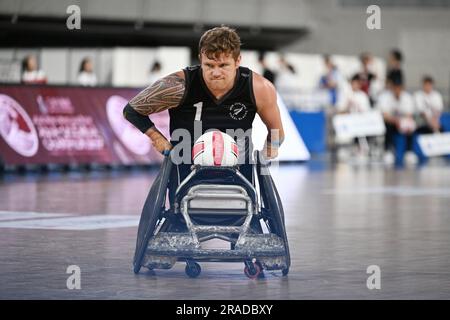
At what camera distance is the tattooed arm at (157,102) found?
31.2 feet

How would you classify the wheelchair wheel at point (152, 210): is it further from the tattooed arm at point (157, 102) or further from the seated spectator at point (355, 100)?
the seated spectator at point (355, 100)

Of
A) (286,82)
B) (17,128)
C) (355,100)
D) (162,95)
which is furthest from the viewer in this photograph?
(286,82)

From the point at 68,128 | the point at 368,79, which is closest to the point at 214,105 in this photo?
the point at 68,128

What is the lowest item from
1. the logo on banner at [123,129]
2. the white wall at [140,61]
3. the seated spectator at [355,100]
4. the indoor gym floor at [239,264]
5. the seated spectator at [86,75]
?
the indoor gym floor at [239,264]

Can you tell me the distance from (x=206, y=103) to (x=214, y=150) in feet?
1.79

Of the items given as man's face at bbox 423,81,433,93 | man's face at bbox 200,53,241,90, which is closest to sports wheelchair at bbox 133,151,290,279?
man's face at bbox 200,53,241,90

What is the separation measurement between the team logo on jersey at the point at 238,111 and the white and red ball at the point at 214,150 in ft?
1.15

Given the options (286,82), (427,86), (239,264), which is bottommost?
(239,264)

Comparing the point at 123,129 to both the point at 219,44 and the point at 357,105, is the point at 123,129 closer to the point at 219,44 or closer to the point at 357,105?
the point at 357,105

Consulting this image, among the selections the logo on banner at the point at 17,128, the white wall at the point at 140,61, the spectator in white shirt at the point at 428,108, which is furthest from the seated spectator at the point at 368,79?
the logo on banner at the point at 17,128

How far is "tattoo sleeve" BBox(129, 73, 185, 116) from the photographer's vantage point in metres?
9.51

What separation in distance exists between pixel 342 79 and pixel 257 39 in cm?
510

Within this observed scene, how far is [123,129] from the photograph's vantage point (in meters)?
25.2

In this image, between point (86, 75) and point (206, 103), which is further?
point (86, 75)
